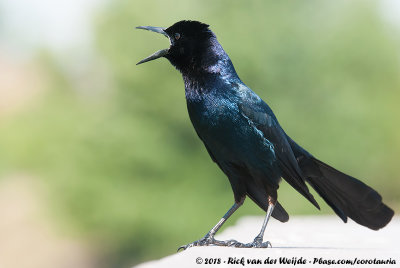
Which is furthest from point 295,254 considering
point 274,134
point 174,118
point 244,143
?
point 174,118

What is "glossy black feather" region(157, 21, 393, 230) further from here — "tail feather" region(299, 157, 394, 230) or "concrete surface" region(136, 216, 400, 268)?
"concrete surface" region(136, 216, 400, 268)

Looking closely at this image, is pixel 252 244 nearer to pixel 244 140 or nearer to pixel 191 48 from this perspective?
pixel 244 140

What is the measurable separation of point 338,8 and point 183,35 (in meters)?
15.3

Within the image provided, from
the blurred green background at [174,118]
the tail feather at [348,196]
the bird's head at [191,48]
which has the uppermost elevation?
the blurred green background at [174,118]

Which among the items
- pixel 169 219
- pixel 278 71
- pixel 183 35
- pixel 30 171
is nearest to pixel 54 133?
pixel 30 171

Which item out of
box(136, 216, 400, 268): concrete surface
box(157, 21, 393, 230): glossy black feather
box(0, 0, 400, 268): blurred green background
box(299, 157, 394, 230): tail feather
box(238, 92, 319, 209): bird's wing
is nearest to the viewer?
box(136, 216, 400, 268): concrete surface

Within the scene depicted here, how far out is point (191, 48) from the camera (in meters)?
4.86

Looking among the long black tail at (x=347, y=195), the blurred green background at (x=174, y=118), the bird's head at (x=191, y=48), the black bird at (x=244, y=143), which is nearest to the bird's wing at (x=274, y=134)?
the black bird at (x=244, y=143)

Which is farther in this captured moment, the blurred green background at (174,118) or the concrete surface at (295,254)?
the blurred green background at (174,118)

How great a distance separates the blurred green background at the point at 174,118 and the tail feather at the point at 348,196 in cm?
1142

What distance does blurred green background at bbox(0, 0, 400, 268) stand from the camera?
17.3 metres

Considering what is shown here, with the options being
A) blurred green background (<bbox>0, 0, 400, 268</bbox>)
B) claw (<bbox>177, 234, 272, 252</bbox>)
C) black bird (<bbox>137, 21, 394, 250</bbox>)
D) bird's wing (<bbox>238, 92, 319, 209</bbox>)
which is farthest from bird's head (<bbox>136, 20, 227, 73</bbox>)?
blurred green background (<bbox>0, 0, 400, 268</bbox>)

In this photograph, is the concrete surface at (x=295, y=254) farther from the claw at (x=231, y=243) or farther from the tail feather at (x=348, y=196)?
the tail feather at (x=348, y=196)

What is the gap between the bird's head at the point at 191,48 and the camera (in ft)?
15.6
